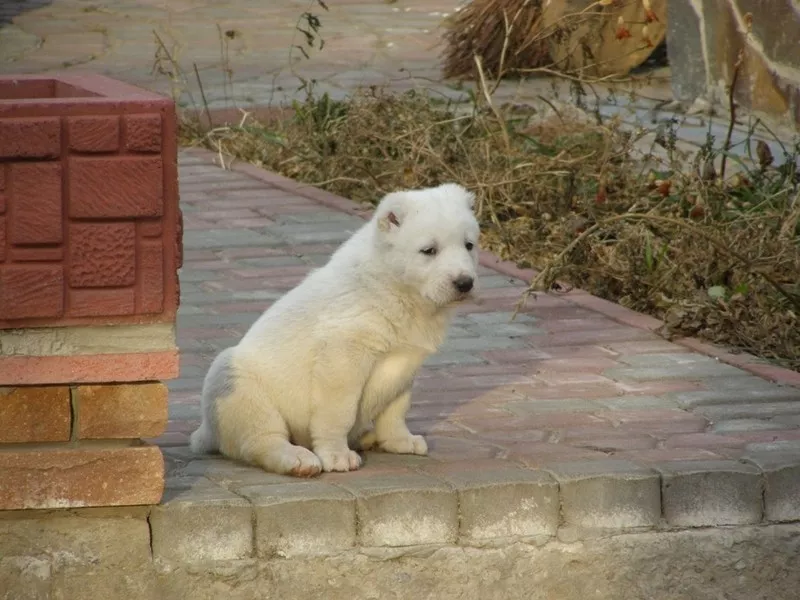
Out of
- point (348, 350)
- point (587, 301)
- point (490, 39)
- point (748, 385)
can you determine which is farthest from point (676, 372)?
point (490, 39)

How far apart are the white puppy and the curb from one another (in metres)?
1.46

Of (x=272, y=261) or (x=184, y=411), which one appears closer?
(x=184, y=411)

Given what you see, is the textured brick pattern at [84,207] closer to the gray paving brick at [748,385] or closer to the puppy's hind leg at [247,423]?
the puppy's hind leg at [247,423]

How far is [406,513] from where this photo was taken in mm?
4145

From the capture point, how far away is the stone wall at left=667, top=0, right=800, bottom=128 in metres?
8.41

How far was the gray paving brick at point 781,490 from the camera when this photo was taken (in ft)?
14.3

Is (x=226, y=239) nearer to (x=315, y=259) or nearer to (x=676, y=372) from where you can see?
(x=315, y=259)

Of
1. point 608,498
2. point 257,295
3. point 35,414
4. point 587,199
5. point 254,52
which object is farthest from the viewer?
point 254,52

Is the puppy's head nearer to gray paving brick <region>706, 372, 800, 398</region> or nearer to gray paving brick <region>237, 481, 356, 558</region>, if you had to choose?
gray paving brick <region>237, 481, 356, 558</region>

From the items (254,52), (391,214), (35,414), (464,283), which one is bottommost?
(254,52)

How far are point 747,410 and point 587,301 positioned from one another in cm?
163

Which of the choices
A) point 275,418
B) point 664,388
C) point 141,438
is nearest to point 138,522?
point 141,438

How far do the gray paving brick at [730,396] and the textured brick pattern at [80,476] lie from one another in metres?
1.94

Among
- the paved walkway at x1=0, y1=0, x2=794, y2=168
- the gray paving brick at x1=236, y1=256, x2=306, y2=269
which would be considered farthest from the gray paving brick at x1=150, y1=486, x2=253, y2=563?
the paved walkway at x1=0, y1=0, x2=794, y2=168
